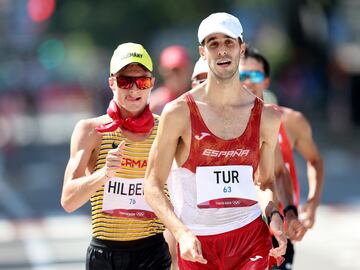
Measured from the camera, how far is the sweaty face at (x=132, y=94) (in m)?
6.99

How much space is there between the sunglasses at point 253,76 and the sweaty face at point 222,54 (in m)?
2.21

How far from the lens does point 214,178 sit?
6.49 meters

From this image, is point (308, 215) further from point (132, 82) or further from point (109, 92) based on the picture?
point (109, 92)

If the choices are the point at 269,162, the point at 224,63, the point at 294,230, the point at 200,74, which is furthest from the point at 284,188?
the point at 224,63

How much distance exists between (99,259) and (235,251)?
95cm

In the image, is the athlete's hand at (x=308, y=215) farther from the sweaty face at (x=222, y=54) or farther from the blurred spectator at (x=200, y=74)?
the sweaty face at (x=222, y=54)

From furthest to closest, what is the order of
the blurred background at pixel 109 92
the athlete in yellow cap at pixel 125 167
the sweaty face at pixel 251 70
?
the blurred background at pixel 109 92 < the sweaty face at pixel 251 70 < the athlete in yellow cap at pixel 125 167

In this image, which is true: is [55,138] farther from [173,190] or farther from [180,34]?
[173,190]

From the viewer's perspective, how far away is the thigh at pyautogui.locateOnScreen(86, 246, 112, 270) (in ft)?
22.9

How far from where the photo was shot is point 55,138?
132 ft

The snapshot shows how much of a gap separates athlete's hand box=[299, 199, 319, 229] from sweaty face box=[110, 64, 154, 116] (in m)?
1.91

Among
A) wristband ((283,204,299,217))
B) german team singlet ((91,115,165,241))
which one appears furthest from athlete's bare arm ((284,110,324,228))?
german team singlet ((91,115,165,241))

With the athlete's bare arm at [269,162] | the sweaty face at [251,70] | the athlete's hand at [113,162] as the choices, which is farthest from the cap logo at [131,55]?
the sweaty face at [251,70]

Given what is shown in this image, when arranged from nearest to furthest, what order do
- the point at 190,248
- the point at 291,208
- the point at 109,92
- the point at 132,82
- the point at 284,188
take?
the point at 190,248 → the point at 132,82 → the point at 291,208 → the point at 284,188 → the point at 109,92
